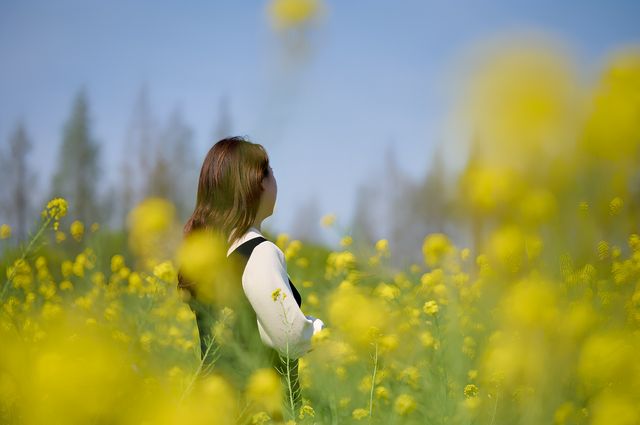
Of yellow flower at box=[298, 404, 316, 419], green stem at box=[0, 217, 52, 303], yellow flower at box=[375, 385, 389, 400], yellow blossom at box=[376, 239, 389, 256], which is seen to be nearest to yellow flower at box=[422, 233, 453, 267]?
yellow blossom at box=[376, 239, 389, 256]

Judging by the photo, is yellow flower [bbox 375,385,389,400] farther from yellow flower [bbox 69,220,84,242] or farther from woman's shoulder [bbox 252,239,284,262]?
yellow flower [bbox 69,220,84,242]

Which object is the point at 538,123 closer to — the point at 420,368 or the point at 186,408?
the point at 186,408

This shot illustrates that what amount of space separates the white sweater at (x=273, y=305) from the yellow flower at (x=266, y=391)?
15 cm

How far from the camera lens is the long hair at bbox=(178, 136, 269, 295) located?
2.18m

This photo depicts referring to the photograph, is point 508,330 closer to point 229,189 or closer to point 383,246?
point 229,189

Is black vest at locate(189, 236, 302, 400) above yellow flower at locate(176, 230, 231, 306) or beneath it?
beneath

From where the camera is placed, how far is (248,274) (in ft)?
6.66

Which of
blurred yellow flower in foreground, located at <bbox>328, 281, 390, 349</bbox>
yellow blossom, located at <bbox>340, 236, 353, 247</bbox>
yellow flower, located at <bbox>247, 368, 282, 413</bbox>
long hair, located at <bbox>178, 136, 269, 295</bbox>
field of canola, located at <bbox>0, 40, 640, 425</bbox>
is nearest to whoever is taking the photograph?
field of canola, located at <bbox>0, 40, 640, 425</bbox>

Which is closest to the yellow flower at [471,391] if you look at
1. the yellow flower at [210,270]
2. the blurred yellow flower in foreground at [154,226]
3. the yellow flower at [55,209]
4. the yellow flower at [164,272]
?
the yellow flower at [210,270]

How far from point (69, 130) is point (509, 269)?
26.4m

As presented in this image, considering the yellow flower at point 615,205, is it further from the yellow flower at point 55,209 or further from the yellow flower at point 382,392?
the yellow flower at point 55,209

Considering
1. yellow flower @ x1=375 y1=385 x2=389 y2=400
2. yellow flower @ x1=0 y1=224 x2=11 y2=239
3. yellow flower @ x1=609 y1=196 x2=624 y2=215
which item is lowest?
yellow flower @ x1=0 y1=224 x2=11 y2=239

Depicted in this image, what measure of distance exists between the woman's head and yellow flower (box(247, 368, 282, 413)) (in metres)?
0.55

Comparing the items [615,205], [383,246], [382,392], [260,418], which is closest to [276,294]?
[260,418]
